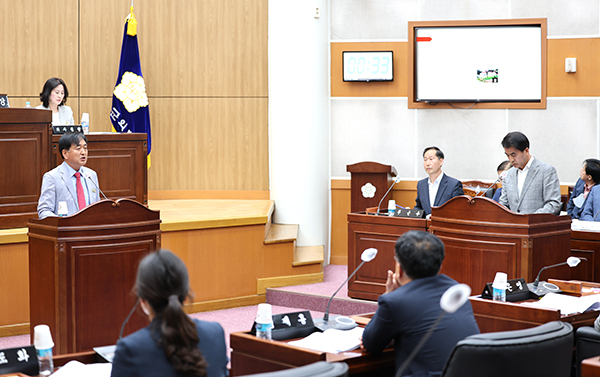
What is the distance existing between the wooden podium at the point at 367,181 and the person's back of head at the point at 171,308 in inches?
202

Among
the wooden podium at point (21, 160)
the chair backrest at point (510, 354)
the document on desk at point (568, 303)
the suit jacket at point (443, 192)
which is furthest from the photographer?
the suit jacket at point (443, 192)

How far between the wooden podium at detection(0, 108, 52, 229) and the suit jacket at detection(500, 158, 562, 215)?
3626mm

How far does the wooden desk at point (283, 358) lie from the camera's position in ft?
7.91

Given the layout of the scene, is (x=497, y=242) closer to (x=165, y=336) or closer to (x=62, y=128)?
(x=165, y=336)

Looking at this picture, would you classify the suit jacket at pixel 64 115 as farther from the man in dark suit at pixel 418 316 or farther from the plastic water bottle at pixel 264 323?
the man in dark suit at pixel 418 316

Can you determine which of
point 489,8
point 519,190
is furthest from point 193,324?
point 489,8

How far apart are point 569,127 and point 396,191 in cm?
191

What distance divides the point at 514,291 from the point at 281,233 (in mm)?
3420

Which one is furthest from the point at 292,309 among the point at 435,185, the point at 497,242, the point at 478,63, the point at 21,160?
the point at 478,63

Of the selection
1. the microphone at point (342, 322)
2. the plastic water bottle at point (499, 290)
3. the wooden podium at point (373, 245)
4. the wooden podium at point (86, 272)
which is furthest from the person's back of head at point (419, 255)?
the wooden podium at point (373, 245)

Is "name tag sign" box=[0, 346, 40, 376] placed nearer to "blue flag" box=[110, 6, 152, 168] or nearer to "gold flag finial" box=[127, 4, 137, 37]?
"blue flag" box=[110, 6, 152, 168]

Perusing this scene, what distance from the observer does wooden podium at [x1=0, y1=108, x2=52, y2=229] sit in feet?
16.6

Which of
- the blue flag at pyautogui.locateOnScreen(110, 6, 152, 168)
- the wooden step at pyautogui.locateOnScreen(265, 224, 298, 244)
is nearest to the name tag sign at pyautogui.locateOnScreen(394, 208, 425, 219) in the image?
the wooden step at pyautogui.locateOnScreen(265, 224, 298, 244)

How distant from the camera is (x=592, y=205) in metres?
5.79
